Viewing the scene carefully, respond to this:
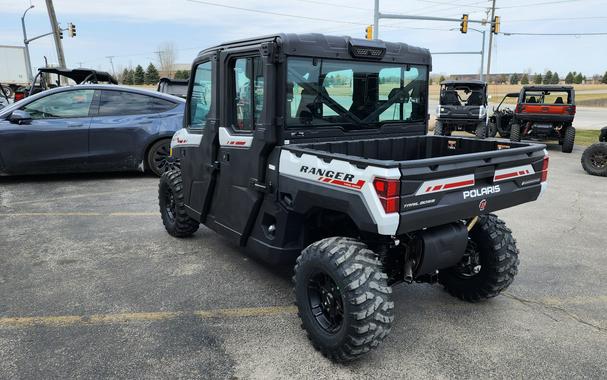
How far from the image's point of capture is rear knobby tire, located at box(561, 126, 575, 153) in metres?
13.1

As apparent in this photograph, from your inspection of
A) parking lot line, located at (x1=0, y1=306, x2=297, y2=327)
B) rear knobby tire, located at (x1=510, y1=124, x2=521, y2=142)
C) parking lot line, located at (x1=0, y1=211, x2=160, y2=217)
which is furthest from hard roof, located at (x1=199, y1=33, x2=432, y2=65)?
rear knobby tire, located at (x1=510, y1=124, x2=521, y2=142)

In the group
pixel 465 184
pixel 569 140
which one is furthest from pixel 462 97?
pixel 465 184

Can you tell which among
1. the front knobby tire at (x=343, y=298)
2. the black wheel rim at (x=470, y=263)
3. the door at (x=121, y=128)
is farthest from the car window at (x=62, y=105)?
the black wheel rim at (x=470, y=263)

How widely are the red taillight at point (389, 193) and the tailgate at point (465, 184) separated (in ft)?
0.13

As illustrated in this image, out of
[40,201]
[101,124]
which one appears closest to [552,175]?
[101,124]

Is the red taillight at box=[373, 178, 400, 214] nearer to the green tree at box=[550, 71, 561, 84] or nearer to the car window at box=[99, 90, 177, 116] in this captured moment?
the car window at box=[99, 90, 177, 116]

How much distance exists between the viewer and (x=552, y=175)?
982 cm

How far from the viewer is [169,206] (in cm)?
561

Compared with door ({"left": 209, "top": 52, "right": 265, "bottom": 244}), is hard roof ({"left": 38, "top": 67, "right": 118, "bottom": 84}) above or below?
above

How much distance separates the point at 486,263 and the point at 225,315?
2091mm

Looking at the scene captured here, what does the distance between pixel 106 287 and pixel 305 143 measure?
7.17 ft

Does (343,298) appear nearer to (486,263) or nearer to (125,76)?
(486,263)

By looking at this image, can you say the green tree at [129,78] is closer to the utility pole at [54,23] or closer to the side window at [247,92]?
the utility pole at [54,23]

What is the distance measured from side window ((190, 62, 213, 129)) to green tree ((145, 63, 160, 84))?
74.9 meters
